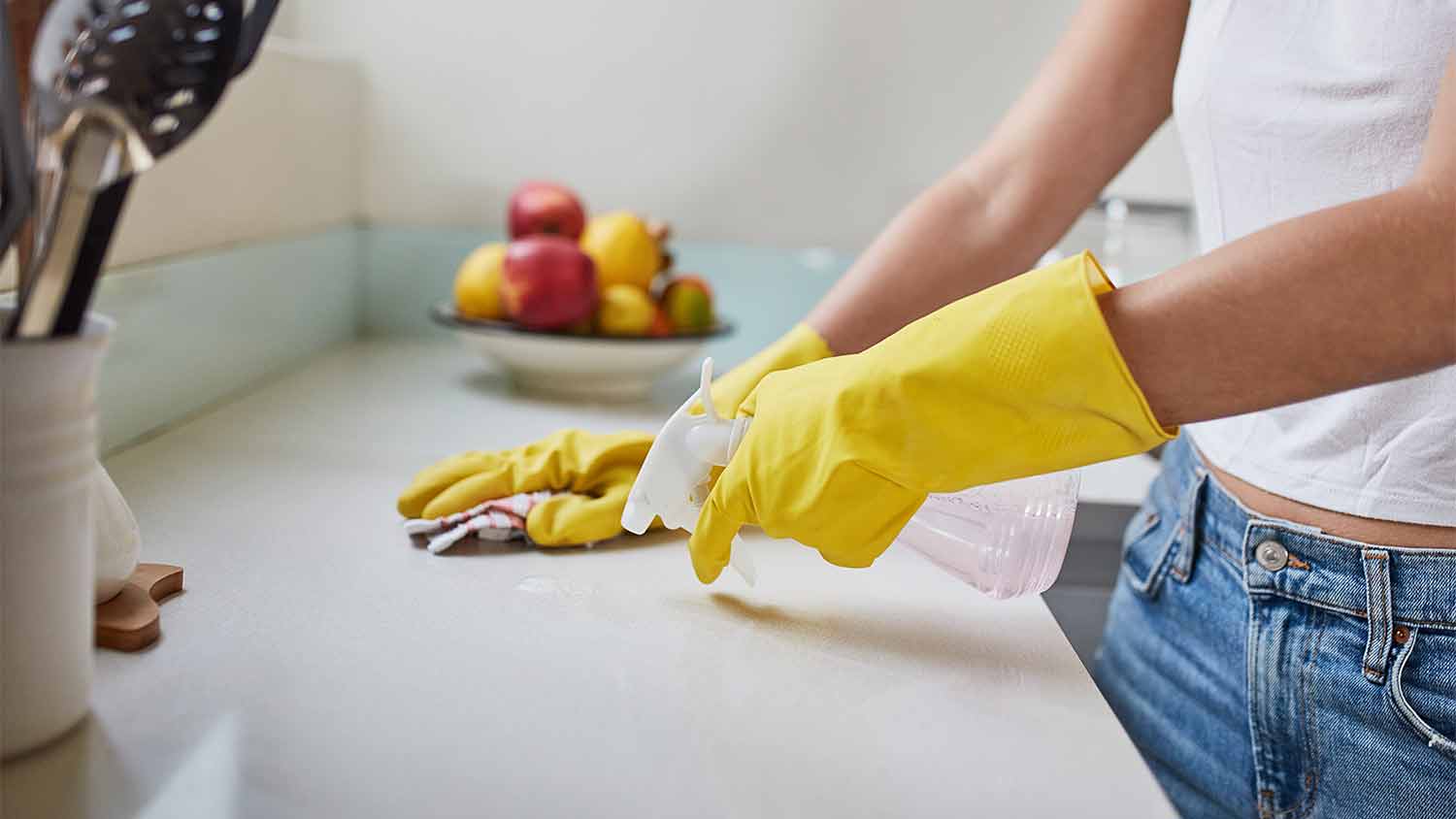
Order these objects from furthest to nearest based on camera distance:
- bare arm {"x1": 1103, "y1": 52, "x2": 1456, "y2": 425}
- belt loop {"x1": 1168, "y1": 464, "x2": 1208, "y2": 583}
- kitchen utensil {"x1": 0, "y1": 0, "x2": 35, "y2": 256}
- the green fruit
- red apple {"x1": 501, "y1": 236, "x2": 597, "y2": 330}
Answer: the green fruit, red apple {"x1": 501, "y1": 236, "x2": 597, "y2": 330}, belt loop {"x1": 1168, "y1": 464, "x2": 1208, "y2": 583}, bare arm {"x1": 1103, "y1": 52, "x2": 1456, "y2": 425}, kitchen utensil {"x1": 0, "y1": 0, "x2": 35, "y2": 256}

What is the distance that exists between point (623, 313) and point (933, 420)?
0.77 m

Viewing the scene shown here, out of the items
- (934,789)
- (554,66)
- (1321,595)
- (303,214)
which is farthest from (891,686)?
(554,66)

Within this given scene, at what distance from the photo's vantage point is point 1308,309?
616 millimetres

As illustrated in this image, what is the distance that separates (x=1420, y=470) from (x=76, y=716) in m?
0.80

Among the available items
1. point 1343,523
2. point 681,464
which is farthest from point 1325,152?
point 681,464

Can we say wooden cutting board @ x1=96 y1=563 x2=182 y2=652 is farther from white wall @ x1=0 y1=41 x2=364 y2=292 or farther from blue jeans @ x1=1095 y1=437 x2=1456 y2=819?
blue jeans @ x1=1095 y1=437 x2=1456 y2=819

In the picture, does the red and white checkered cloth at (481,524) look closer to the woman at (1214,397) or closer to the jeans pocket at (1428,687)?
the woman at (1214,397)

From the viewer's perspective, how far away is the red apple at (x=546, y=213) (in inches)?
59.0

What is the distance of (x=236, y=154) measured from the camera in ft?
4.21

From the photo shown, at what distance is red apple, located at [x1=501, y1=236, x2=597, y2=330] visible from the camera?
1.37 meters

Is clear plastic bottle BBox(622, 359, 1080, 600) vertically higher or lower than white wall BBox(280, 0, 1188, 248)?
lower

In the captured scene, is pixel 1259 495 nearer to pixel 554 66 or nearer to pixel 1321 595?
pixel 1321 595

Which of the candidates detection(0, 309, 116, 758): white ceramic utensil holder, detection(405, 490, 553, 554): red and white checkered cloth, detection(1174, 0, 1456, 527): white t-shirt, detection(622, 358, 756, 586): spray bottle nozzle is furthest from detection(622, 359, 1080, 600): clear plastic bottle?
detection(0, 309, 116, 758): white ceramic utensil holder

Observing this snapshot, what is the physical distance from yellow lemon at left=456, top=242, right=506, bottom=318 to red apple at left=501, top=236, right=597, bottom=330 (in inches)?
1.4
